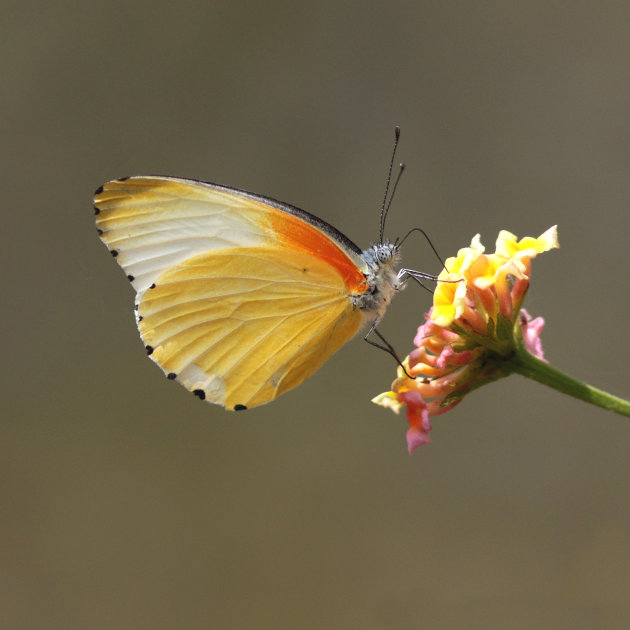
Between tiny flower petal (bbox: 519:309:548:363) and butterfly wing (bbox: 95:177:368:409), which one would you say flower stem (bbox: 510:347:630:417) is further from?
butterfly wing (bbox: 95:177:368:409)

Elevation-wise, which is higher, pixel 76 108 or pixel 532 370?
pixel 76 108

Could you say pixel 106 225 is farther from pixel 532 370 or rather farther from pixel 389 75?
pixel 389 75

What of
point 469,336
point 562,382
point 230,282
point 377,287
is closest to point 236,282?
point 230,282

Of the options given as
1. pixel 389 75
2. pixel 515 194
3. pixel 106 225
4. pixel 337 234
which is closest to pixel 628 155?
pixel 515 194

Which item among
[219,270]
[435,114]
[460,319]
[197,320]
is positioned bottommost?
[460,319]

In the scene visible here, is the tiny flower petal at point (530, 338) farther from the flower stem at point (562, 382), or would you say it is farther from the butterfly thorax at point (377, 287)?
the butterfly thorax at point (377, 287)

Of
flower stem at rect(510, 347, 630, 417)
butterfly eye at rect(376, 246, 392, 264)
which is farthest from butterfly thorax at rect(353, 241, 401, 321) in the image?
flower stem at rect(510, 347, 630, 417)

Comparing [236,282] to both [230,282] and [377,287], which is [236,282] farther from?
[377,287]
